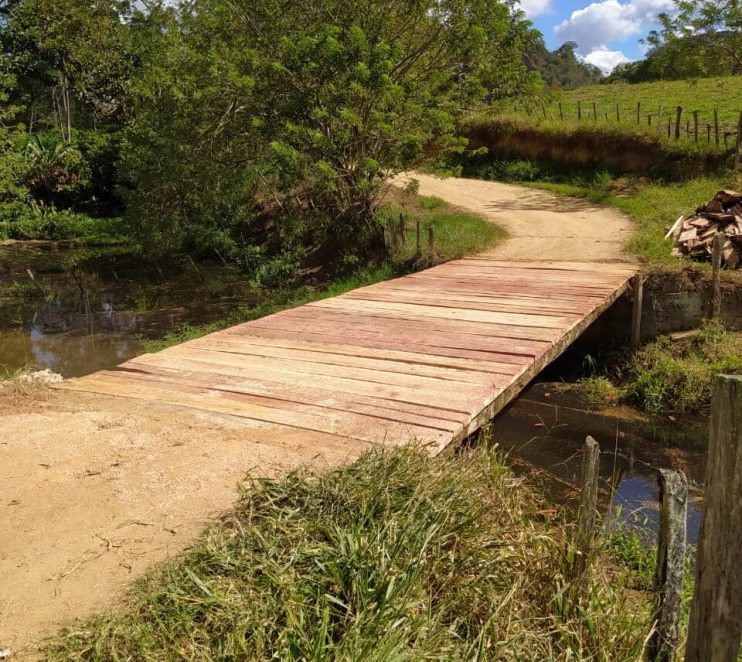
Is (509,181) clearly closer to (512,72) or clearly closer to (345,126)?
(512,72)

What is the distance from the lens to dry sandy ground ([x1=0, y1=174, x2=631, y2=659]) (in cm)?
254

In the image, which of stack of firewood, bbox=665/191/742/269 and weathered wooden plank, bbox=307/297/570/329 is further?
stack of firewood, bbox=665/191/742/269

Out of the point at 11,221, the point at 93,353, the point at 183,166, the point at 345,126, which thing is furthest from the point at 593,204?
the point at 11,221

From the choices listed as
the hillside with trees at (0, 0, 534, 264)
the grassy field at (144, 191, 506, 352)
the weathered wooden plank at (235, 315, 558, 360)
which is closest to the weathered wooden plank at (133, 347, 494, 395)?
the weathered wooden plank at (235, 315, 558, 360)

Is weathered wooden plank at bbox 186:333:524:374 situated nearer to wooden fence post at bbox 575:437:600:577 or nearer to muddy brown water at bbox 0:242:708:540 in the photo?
muddy brown water at bbox 0:242:708:540

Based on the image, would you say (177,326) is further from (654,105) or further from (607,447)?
(654,105)

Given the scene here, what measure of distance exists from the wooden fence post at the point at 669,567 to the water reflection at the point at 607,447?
3.10 metres

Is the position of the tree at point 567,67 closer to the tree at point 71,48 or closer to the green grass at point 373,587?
the tree at point 71,48

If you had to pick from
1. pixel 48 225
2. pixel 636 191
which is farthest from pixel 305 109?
pixel 48 225

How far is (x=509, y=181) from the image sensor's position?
73.4 ft

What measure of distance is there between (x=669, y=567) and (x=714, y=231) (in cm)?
896

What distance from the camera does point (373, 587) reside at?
249cm

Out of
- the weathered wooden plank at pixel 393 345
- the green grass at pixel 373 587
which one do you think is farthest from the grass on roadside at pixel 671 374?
the green grass at pixel 373 587

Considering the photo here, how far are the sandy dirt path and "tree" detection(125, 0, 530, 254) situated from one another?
1.52 metres
